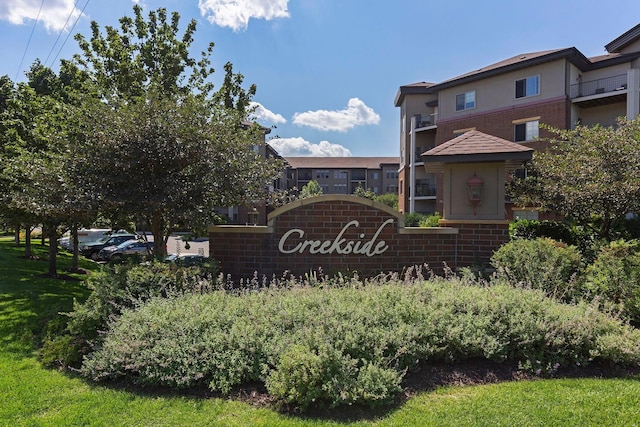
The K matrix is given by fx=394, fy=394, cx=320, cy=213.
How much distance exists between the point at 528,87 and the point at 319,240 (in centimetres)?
2249

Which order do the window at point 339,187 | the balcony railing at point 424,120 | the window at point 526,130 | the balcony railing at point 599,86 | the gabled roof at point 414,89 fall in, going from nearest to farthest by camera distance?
1. the balcony railing at point 599,86
2. the window at point 526,130
3. the balcony railing at point 424,120
4. the gabled roof at point 414,89
5. the window at point 339,187

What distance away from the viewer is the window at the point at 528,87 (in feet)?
78.4

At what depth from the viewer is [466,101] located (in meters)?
28.0

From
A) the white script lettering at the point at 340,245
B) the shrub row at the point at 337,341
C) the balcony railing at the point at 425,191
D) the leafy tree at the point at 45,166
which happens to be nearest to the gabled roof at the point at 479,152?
the white script lettering at the point at 340,245

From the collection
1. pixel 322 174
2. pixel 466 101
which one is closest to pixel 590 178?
pixel 466 101

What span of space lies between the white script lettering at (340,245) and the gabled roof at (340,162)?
6061 centimetres

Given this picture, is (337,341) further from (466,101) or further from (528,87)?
(466,101)

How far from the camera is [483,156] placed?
27.6 feet

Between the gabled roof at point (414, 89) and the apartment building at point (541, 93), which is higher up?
the gabled roof at point (414, 89)

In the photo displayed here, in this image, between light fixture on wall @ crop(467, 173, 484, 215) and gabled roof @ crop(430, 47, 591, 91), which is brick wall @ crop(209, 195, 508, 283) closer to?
light fixture on wall @ crop(467, 173, 484, 215)

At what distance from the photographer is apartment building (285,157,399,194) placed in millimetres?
68750

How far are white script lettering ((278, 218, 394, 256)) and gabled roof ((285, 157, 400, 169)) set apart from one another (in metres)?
60.6

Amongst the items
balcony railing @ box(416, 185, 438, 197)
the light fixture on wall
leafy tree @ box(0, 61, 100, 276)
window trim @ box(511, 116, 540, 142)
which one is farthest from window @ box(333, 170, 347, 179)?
the light fixture on wall

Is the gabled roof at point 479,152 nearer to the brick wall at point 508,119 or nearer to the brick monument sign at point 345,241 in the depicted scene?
the brick monument sign at point 345,241
